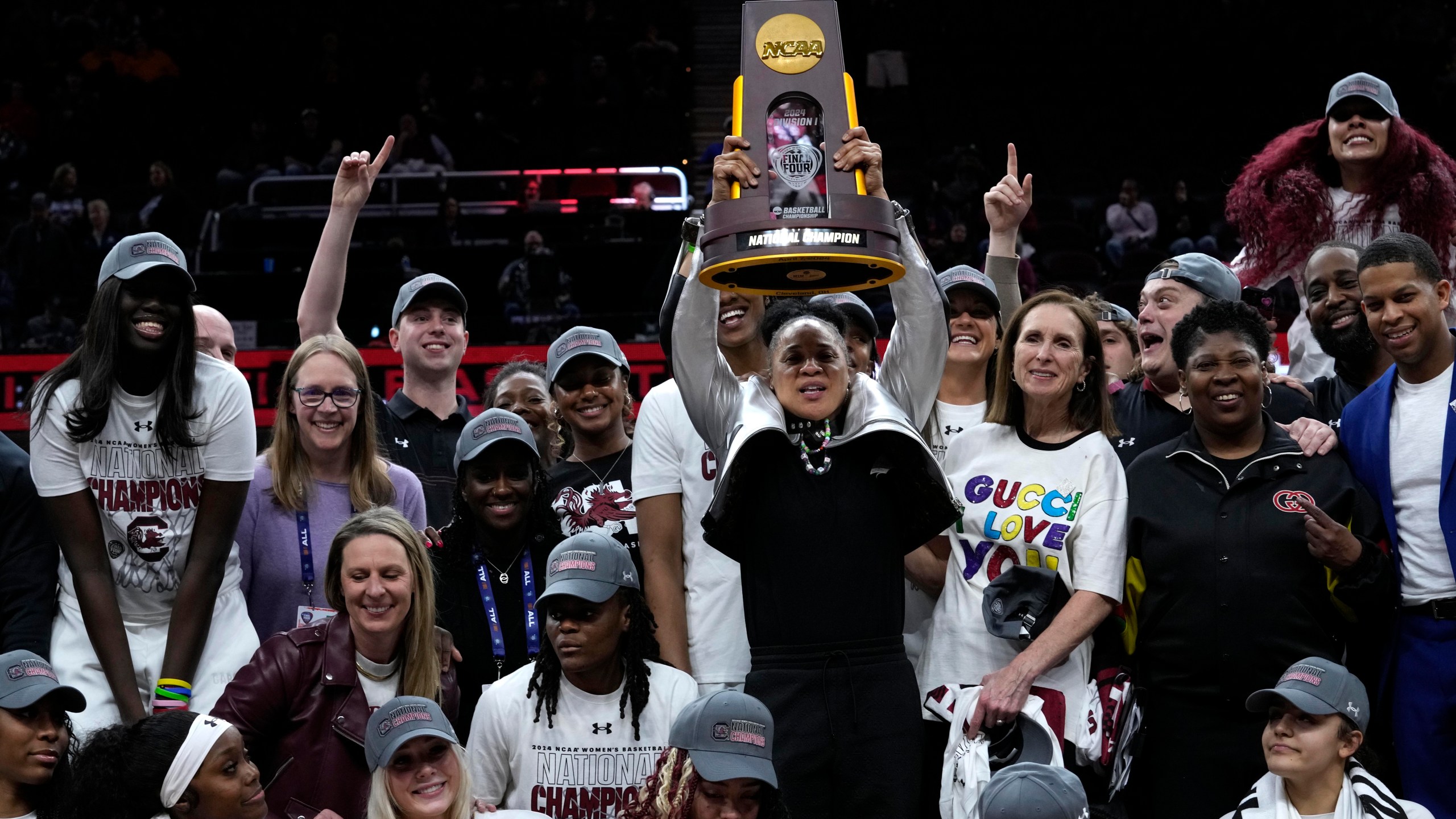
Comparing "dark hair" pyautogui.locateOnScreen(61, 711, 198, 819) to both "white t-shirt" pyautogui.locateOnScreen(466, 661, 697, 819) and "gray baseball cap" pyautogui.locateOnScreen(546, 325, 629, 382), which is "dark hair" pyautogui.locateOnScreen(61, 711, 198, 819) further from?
"gray baseball cap" pyautogui.locateOnScreen(546, 325, 629, 382)

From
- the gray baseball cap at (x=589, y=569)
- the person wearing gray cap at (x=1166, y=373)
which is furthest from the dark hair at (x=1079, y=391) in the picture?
the gray baseball cap at (x=589, y=569)

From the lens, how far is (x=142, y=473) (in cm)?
382

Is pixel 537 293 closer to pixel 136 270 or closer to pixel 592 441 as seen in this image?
pixel 592 441

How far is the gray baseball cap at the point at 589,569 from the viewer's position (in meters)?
3.71

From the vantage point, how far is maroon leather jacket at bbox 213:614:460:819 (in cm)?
363

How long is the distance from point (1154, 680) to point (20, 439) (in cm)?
646

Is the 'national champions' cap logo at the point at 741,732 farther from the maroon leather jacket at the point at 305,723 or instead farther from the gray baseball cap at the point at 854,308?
the gray baseball cap at the point at 854,308

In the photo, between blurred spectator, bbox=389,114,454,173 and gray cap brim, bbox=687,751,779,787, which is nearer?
gray cap brim, bbox=687,751,779,787

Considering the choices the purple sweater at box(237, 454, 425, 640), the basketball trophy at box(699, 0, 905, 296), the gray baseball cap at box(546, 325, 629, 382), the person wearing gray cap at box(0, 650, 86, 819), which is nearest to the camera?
the basketball trophy at box(699, 0, 905, 296)

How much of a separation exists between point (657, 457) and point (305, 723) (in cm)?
121

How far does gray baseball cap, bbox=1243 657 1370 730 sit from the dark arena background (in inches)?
269

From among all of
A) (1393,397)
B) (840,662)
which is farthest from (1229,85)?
(840,662)

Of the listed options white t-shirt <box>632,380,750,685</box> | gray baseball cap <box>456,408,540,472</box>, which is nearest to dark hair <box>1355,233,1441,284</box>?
white t-shirt <box>632,380,750,685</box>

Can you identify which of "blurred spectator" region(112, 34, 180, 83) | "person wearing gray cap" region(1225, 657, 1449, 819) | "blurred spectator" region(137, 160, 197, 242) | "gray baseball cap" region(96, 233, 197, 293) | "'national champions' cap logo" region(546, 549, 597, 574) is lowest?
"person wearing gray cap" region(1225, 657, 1449, 819)
